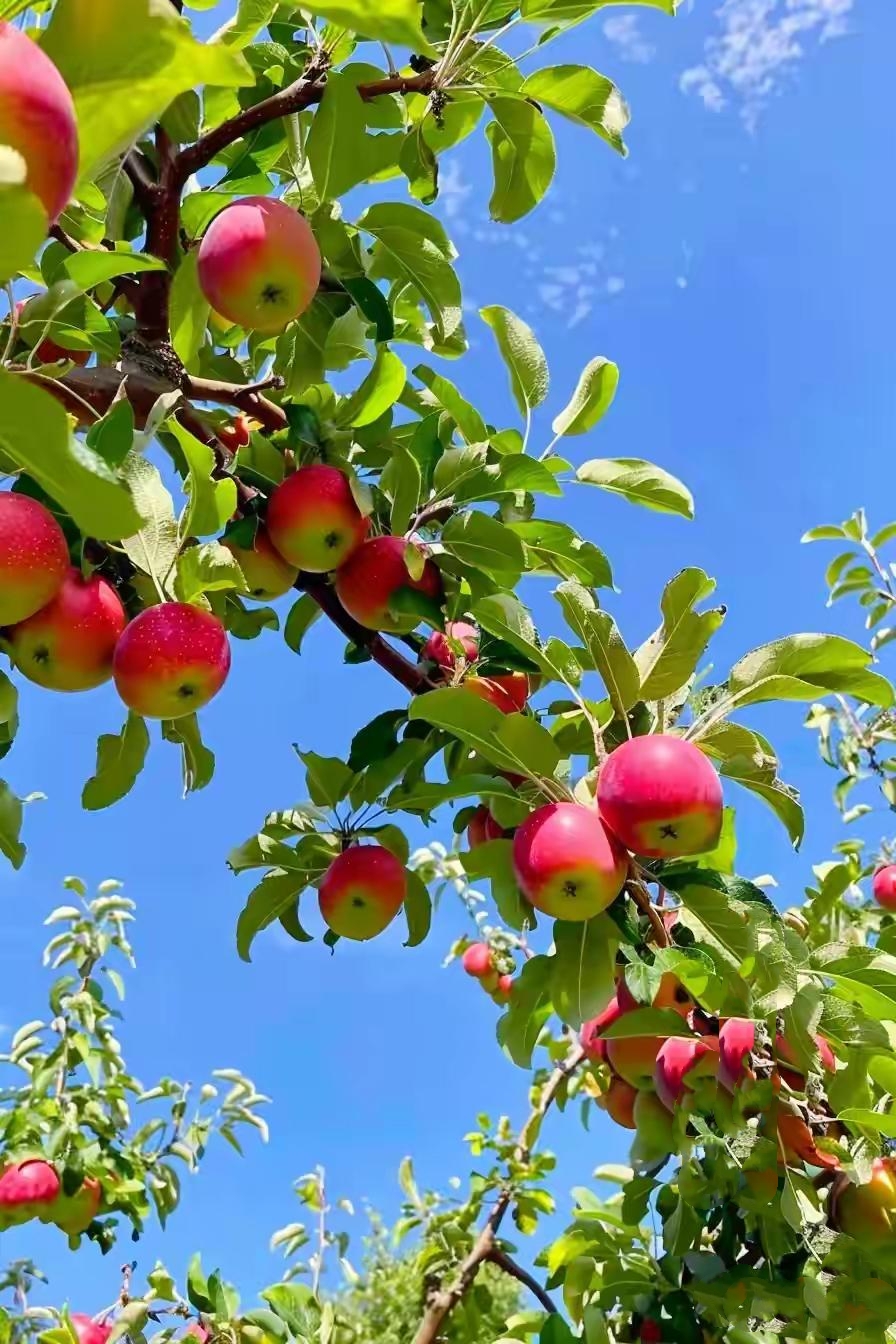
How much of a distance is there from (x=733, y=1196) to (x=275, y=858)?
1.01 metres

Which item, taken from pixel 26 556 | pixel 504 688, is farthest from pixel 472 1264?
pixel 26 556

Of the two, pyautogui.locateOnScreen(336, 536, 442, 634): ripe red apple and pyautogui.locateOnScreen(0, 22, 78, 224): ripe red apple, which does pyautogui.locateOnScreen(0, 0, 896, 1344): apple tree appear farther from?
pyautogui.locateOnScreen(0, 22, 78, 224): ripe red apple

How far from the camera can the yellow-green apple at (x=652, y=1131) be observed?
6.53ft

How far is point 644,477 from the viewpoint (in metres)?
1.83

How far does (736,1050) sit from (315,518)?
1099 mm

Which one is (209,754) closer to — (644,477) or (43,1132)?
(644,477)

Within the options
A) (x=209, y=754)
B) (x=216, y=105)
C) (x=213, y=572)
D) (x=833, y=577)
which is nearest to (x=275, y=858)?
(x=209, y=754)

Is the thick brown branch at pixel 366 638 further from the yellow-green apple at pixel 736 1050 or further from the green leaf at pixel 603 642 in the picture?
the yellow-green apple at pixel 736 1050

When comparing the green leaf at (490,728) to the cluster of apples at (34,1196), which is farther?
the cluster of apples at (34,1196)

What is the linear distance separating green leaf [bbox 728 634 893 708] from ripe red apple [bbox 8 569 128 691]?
95cm

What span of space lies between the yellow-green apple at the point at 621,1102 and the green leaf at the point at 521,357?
4.50 feet

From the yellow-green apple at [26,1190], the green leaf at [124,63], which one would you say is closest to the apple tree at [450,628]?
the green leaf at [124,63]

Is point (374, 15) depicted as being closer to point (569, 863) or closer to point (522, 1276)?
point (569, 863)

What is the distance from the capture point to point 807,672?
161 centimetres
